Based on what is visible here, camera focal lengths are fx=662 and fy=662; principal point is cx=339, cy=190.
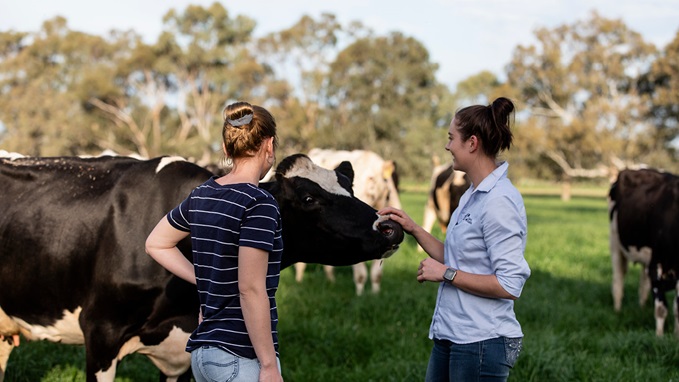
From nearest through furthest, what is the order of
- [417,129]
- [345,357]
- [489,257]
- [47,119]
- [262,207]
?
[262,207] < [489,257] < [345,357] < [417,129] < [47,119]

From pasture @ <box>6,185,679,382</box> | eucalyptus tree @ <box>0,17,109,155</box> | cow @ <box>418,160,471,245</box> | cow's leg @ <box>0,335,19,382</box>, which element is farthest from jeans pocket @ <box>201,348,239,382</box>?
eucalyptus tree @ <box>0,17,109,155</box>

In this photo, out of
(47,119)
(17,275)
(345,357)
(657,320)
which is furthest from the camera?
(47,119)

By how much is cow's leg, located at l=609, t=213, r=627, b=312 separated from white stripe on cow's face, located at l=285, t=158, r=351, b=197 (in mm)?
6504

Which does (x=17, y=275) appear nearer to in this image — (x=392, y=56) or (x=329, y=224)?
(x=329, y=224)

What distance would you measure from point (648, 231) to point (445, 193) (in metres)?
5.76

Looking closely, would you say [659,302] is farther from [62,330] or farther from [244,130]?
[244,130]

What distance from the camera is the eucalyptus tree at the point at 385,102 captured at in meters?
46.4

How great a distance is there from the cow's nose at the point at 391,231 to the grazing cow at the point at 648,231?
522 cm

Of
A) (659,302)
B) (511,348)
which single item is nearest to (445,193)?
(659,302)

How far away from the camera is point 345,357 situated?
19.7 ft

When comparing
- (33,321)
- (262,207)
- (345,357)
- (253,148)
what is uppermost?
(253,148)

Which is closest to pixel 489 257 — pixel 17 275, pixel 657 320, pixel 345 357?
pixel 17 275

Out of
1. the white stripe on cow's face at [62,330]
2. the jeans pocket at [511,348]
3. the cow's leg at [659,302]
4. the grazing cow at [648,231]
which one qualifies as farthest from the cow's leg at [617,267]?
the white stripe on cow's face at [62,330]

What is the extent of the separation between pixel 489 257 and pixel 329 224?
0.81 m
